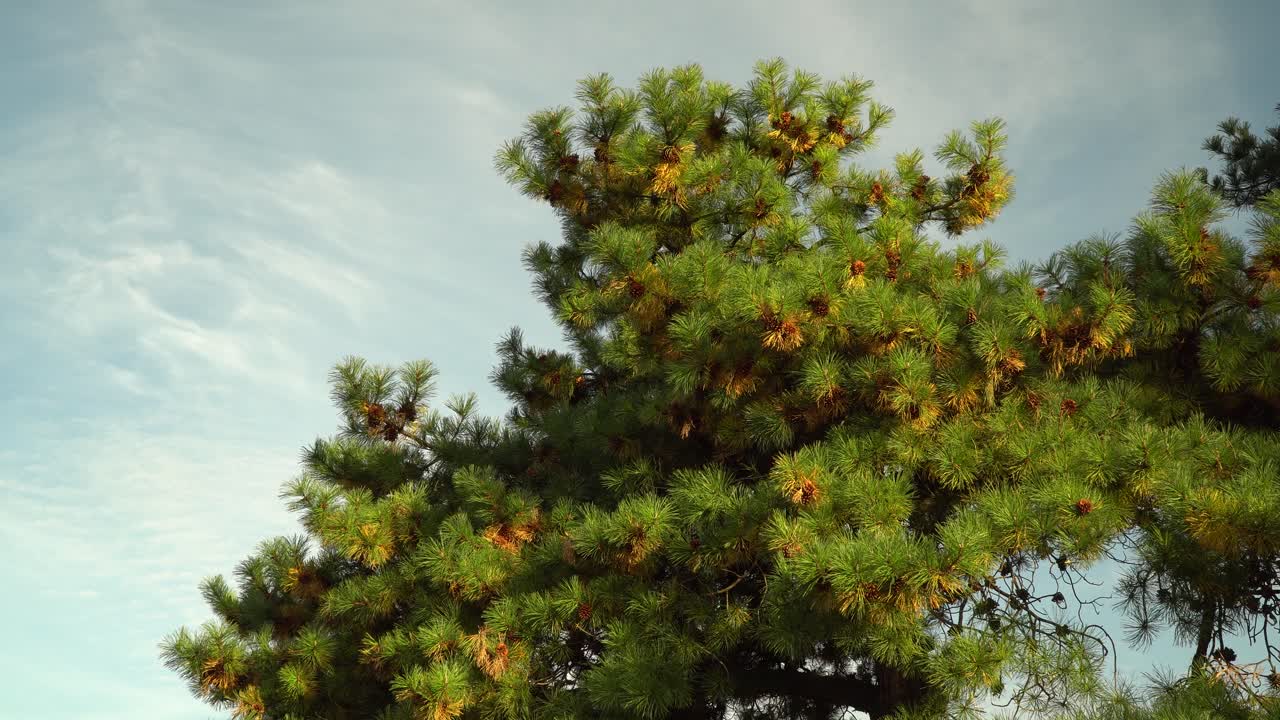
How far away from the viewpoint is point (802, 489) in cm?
416

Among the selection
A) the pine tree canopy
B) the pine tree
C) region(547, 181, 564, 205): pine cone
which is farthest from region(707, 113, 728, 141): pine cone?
the pine tree

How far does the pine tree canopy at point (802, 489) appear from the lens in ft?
13.4

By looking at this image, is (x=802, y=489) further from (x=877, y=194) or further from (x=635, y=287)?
(x=877, y=194)

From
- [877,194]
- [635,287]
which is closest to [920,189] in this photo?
[877,194]

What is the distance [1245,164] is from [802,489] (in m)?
7.12

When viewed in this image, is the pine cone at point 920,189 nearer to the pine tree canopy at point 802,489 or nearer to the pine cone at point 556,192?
the pine tree canopy at point 802,489

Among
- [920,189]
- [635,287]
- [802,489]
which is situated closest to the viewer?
[802,489]

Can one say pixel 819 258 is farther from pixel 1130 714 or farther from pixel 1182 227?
pixel 1130 714

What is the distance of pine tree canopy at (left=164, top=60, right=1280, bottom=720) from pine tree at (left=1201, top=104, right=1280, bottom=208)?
3766mm

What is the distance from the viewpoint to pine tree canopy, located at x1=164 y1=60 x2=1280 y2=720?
13.4 ft

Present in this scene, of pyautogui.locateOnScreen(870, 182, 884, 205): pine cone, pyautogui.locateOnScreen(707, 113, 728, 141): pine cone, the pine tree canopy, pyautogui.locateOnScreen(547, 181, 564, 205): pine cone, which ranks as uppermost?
pyautogui.locateOnScreen(707, 113, 728, 141): pine cone

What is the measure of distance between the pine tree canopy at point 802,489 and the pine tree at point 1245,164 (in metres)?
3.77

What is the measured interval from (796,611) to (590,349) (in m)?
3.34

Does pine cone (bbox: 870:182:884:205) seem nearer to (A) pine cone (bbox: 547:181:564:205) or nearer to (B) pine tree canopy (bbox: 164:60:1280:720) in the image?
(B) pine tree canopy (bbox: 164:60:1280:720)
